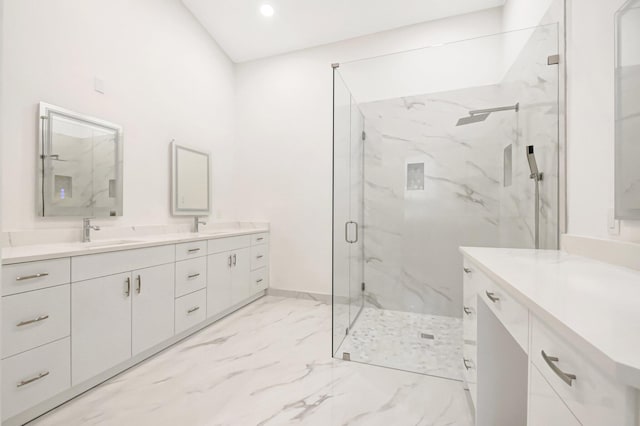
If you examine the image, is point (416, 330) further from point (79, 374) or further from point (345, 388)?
point (79, 374)

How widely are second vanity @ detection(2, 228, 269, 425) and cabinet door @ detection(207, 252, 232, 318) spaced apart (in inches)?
0.7

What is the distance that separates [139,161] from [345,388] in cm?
249

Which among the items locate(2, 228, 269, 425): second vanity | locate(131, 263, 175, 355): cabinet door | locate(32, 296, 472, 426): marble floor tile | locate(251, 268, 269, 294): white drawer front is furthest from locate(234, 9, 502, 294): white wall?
locate(131, 263, 175, 355): cabinet door

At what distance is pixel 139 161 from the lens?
100 inches

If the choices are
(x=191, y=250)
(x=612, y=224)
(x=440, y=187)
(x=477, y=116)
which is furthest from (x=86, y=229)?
(x=477, y=116)

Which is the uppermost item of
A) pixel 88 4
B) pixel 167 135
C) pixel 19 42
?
pixel 88 4

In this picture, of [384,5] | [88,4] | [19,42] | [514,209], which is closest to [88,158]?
[19,42]

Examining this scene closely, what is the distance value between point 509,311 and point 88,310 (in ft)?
6.71

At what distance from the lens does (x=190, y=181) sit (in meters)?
3.09

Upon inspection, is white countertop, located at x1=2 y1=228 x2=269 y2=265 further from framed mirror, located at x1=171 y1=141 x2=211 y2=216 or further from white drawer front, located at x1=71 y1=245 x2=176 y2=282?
framed mirror, located at x1=171 y1=141 x2=211 y2=216

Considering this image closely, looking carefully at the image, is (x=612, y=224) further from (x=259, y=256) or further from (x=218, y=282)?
(x=259, y=256)

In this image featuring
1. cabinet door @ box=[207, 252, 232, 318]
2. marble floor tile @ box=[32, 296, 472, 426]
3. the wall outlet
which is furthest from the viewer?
cabinet door @ box=[207, 252, 232, 318]

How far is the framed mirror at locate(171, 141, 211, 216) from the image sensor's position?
9.48 ft

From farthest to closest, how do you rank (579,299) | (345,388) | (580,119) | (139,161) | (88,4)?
(139,161)
(88,4)
(345,388)
(580,119)
(579,299)
